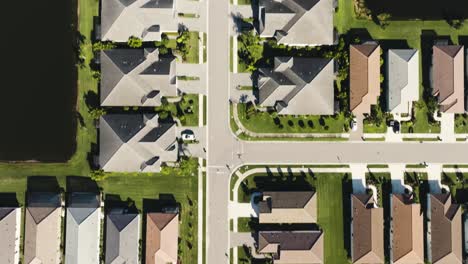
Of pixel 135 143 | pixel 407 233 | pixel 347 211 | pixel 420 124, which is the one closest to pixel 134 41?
pixel 135 143

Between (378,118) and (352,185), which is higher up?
(378,118)

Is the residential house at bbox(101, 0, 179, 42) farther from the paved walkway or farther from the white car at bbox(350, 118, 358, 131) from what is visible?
the paved walkway

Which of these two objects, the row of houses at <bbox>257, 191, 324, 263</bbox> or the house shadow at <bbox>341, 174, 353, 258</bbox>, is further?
the house shadow at <bbox>341, 174, 353, 258</bbox>

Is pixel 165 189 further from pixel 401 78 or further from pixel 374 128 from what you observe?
pixel 401 78

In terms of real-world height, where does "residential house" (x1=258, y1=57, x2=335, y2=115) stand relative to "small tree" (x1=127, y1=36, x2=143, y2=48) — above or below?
below

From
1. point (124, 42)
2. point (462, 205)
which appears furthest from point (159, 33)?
point (462, 205)

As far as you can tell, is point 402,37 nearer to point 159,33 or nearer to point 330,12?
point 330,12

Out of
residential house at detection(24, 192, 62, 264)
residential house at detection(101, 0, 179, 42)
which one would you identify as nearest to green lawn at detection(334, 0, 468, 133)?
residential house at detection(101, 0, 179, 42)
